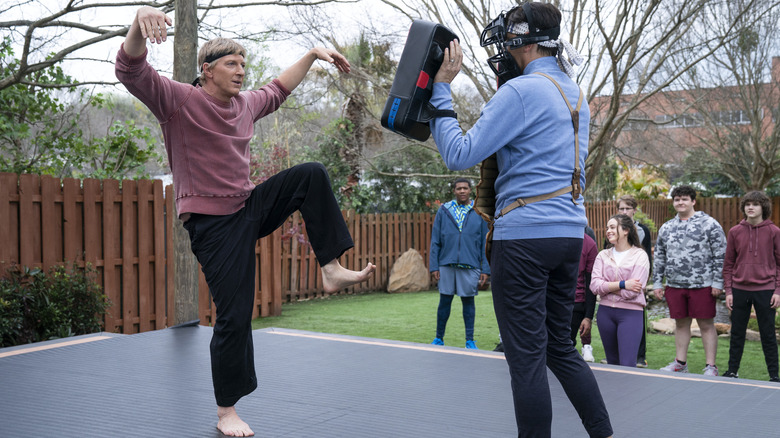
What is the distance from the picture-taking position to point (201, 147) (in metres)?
2.63

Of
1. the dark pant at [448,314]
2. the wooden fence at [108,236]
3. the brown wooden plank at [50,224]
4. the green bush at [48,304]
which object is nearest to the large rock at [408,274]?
the wooden fence at [108,236]

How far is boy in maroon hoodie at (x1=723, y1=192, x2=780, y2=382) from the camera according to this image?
16.8ft

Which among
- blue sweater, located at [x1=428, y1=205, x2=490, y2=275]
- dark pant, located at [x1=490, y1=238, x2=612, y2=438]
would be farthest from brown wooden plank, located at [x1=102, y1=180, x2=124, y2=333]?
dark pant, located at [x1=490, y1=238, x2=612, y2=438]

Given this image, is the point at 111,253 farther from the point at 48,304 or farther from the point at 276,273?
the point at 276,273

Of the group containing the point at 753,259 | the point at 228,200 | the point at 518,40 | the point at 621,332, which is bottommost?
the point at 621,332

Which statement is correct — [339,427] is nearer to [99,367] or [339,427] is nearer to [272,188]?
[272,188]

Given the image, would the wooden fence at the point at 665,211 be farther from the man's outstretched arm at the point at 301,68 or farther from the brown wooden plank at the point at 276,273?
the man's outstretched arm at the point at 301,68

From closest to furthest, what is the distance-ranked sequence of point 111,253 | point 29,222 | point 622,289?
point 622,289, point 29,222, point 111,253

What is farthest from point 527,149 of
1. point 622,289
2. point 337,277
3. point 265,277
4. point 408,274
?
point 408,274

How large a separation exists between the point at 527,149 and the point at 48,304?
4.50 m

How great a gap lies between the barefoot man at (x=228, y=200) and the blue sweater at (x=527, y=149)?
2.29ft

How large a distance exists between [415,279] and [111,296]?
6.56m

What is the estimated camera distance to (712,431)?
9.10 ft

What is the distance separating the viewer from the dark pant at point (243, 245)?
2654 millimetres
